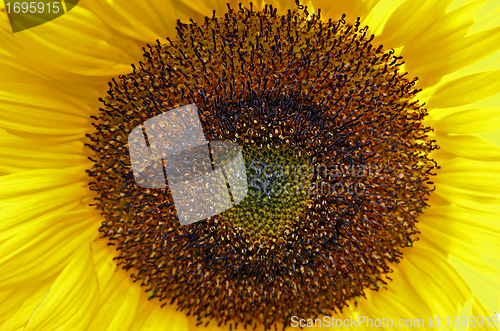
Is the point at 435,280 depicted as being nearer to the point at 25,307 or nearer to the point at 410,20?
the point at 410,20

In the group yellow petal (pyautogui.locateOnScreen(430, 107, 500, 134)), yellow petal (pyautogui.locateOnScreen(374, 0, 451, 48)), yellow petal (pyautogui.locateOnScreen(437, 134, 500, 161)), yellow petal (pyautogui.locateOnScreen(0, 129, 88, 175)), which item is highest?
yellow petal (pyautogui.locateOnScreen(374, 0, 451, 48))

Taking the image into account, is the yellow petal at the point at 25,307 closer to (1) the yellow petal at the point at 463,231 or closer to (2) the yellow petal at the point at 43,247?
(2) the yellow petal at the point at 43,247

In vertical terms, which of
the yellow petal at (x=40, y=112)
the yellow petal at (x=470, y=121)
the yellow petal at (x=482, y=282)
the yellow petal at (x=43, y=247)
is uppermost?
the yellow petal at (x=40, y=112)

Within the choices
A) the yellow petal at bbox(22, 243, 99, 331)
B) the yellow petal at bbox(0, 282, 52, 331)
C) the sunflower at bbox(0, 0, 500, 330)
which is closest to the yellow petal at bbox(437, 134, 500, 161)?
the sunflower at bbox(0, 0, 500, 330)

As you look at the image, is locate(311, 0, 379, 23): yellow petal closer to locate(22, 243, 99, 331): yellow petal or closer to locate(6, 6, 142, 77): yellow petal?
locate(6, 6, 142, 77): yellow petal

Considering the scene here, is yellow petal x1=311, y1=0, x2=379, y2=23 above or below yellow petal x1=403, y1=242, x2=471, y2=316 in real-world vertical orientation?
above

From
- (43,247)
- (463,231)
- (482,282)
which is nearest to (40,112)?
(43,247)

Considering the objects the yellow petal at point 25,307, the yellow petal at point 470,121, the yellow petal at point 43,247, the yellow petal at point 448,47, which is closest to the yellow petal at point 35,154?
the yellow petal at point 43,247
